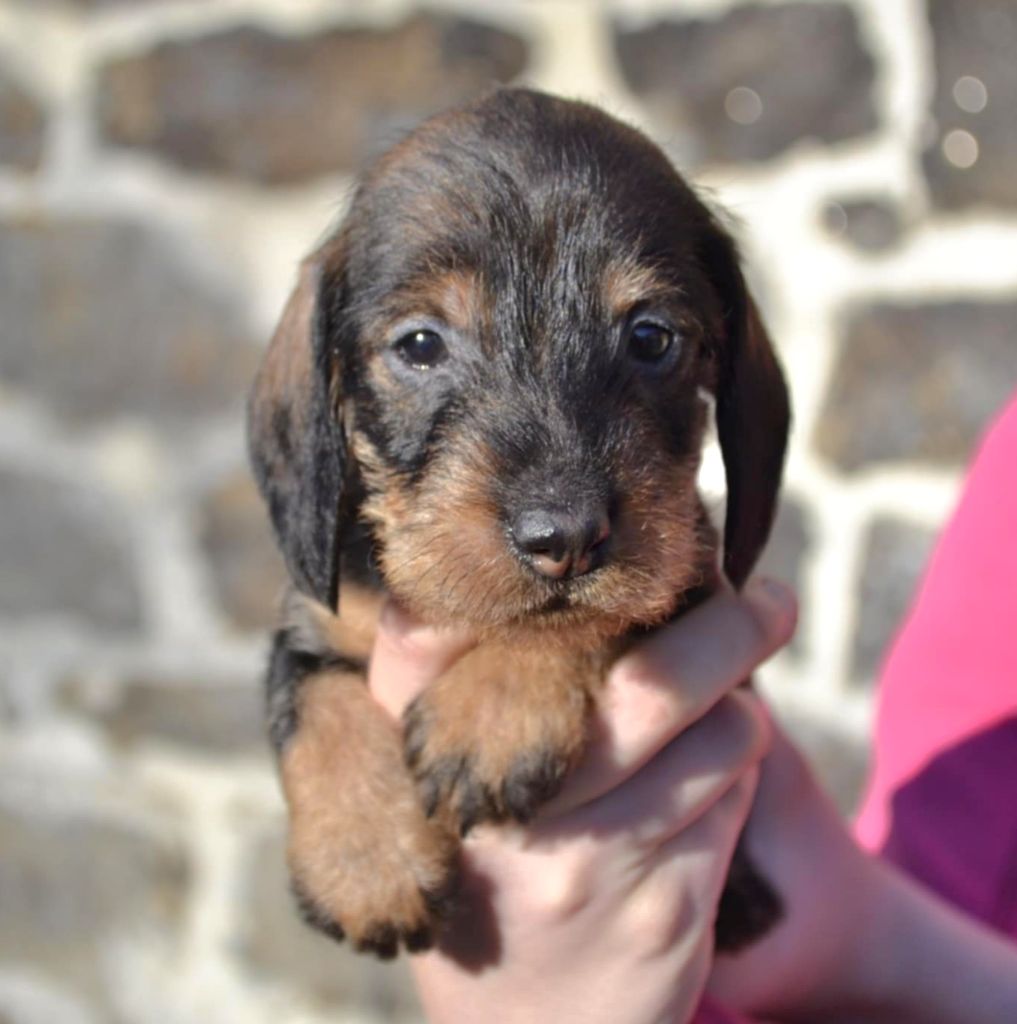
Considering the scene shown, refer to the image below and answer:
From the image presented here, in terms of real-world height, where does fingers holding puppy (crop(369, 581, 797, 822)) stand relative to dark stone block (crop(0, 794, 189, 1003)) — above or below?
above

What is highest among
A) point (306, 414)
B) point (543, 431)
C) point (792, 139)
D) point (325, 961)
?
point (792, 139)

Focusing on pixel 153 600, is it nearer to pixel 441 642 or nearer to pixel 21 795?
pixel 21 795

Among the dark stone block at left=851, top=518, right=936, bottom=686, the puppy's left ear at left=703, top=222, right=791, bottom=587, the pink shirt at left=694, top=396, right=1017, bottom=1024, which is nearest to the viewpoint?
the puppy's left ear at left=703, top=222, right=791, bottom=587

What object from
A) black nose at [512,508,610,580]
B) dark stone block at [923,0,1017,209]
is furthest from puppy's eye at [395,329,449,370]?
dark stone block at [923,0,1017,209]

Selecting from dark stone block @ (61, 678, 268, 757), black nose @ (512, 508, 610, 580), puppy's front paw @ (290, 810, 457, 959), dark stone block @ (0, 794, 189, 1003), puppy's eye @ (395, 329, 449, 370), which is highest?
puppy's eye @ (395, 329, 449, 370)

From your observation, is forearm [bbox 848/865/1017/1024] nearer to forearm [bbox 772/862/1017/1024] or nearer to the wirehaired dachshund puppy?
forearm [bbox 772/862/1017/1024]

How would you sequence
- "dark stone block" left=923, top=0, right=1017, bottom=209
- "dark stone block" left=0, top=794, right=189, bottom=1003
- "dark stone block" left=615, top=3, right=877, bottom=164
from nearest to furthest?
"dark stone block" left=923, top=0, right=1017, bottom=209
"dark stone block" left=615, top=3, right=877, bottom=164
"dark stone block" left=0, top=794, right=189, bottom=1003

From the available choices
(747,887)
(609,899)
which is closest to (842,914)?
(747,887)
